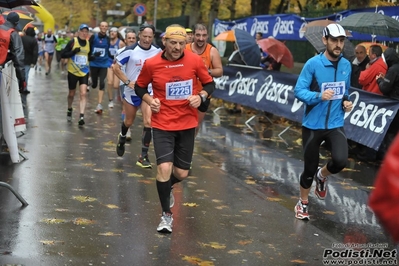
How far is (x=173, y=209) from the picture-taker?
8.30 m

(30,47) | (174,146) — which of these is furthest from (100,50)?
(174,146)

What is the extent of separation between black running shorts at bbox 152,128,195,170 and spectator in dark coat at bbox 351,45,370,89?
7.02 m

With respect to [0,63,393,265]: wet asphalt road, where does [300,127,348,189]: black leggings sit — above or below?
above

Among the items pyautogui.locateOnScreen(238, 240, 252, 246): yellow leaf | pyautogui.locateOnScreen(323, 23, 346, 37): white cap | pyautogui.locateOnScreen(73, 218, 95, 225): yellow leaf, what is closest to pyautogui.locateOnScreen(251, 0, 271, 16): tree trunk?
pyautogui.locateOnScreen(323, 23, 346, 37): white cap

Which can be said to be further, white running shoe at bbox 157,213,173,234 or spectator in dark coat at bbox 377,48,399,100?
spectator in dark coat at bbox 377,48,399,100

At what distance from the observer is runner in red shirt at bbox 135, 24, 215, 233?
23.9 feet

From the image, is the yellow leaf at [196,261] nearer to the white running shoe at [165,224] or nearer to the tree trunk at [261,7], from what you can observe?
the white running shoe at [165,224]

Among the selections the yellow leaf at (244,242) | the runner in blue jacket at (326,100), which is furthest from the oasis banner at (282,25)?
the yellow leaf at (244,242)

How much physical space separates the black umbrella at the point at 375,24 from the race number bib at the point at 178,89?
22.6ft

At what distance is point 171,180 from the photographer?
25.5 feet

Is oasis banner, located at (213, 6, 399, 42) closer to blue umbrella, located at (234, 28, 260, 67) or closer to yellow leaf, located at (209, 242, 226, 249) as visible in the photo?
blue umbrella, located at (234, 28, 260, 67)

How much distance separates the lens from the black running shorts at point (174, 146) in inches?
288

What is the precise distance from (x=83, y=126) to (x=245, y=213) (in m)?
7.75

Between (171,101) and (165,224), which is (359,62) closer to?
(171,101)
